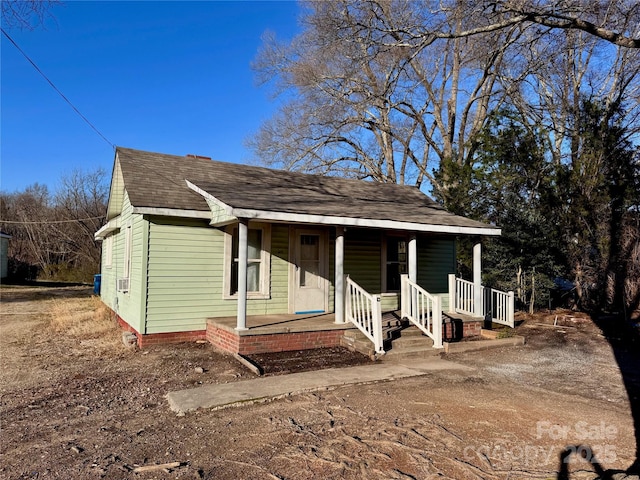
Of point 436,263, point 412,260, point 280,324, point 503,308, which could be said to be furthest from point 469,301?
point 280,324

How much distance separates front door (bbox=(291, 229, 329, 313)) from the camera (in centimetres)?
1010

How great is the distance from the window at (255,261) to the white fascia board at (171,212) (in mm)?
831

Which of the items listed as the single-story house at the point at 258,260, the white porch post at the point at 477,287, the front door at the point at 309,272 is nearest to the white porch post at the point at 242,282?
the single-story house at the point at 258,260

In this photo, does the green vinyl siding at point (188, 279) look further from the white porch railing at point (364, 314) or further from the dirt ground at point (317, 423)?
the white porch railing at point (364, 314)

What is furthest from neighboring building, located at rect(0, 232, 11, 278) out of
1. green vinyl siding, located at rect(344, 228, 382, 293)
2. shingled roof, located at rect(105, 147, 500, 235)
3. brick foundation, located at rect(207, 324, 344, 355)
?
green vinyl siding, located at rect(344, 228, 382, 293)

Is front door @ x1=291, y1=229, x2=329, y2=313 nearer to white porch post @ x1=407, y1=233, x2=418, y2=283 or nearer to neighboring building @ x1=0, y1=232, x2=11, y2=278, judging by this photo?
white porch post @ x1=407, y1=233, x2=418, y2=283

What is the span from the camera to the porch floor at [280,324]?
311 inches

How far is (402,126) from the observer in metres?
24.7

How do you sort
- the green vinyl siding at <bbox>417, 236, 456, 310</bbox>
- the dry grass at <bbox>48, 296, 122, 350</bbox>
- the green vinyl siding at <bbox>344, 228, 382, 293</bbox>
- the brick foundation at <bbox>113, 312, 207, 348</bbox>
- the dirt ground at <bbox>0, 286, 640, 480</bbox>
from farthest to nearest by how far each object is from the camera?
the green vinyl siding at <bbox>417, 236, 456, 310</bbox> → the green vinyl siding at <bbox>344, 228, 382, 293</bbox> → the dry grass at <bbox>48, 296, 122, 350</bbox> → the brick foundation at <bbox>113, 312, 207, 348</bbox> → the dirt ground at <bbox>0, 286, 640, 480</bbox>

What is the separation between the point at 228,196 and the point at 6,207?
144 feet

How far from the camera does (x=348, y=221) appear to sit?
8477mm

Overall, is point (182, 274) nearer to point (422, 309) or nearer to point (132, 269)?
point (132, 269)

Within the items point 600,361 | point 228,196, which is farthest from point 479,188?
point 228,196

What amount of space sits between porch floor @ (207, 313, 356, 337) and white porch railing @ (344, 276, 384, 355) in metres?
0.26
